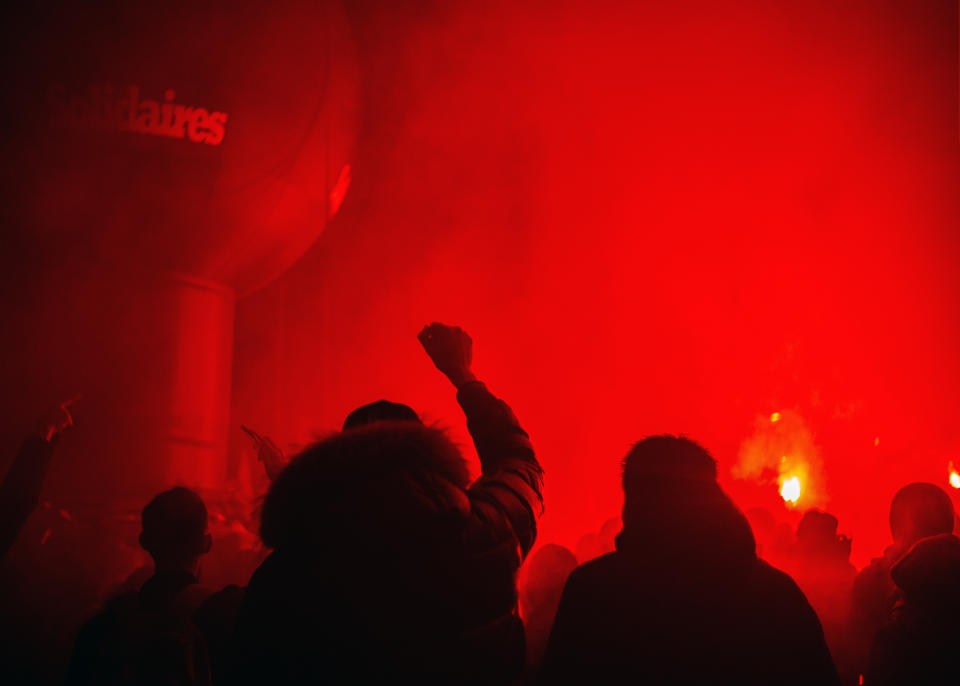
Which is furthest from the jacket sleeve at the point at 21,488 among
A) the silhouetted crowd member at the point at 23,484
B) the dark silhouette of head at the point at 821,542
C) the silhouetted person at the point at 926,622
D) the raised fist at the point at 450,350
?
the dark silhouette of head at the point at 821,542

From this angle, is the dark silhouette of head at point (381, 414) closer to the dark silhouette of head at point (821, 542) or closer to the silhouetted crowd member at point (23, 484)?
the silhouetted crowd member at point (23, 484)

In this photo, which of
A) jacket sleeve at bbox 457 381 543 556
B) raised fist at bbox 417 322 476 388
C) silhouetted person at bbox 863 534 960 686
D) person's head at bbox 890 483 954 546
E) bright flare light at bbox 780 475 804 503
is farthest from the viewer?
bright flare light at bbox 780 475 804 503

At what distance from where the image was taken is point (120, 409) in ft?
21.5

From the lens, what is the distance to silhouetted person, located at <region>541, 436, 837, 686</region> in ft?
6.03

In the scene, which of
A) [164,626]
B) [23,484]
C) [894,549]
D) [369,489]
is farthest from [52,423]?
[894,549]

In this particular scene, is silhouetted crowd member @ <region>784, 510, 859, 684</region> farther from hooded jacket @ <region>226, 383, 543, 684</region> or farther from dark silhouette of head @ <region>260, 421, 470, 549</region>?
dark silhouette of head @ <region>260, 421, 470, 549</region>

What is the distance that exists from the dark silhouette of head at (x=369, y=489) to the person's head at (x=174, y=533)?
86 centimetres

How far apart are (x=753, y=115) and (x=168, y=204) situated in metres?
8.70

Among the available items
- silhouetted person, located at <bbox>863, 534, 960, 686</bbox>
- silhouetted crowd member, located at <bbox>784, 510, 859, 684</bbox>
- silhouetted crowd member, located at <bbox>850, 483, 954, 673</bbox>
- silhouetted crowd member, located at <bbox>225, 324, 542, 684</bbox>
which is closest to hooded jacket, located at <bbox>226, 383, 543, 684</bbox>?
silhouetted crowd member, located at <bbox>225, 324, 542, 684</bbox>

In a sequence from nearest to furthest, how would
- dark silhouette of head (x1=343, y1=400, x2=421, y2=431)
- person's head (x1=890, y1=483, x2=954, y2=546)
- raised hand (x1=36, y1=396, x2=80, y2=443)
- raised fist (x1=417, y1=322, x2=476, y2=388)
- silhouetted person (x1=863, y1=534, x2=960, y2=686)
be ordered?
dark silhouette of head (x1=343, y1=400, x2=421, y2=431), raised fist (x1=417, y1=322, x2=476, y2=388), silhouetted person (x1=863, y1=534, x2=960, y2=686), raised hand (x1=36, y1=396, x2=80, y2=443), person's head (x1=890, y1=483, x2=954, y2=546)

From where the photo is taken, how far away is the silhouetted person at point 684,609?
1839 millimetres

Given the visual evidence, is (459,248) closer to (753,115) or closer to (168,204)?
(753,115)

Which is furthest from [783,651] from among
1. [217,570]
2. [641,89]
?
[641,89]

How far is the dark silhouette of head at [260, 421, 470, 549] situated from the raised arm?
0.33 feet
